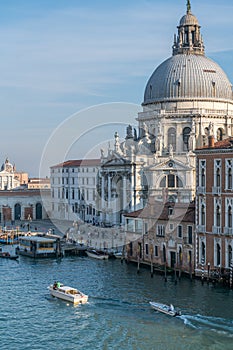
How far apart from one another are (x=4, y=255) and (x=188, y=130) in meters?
18.1

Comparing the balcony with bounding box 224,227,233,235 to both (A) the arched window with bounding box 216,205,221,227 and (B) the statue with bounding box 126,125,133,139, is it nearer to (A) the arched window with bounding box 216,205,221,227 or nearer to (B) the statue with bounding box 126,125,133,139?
(A) the arched window with bounding box 216,205,221,227

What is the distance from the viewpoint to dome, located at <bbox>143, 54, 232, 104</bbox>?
49.3 m

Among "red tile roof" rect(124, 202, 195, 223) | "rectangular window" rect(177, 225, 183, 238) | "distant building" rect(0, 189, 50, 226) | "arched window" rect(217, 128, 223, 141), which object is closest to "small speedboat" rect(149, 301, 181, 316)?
"red tile roof" rect(124, 202, 195, 223)

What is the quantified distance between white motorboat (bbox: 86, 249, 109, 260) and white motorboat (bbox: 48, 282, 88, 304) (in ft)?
33.3

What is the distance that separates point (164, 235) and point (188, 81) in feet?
71.0

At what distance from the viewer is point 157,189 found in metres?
46.7

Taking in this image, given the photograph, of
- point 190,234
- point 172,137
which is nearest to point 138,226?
point 190,234

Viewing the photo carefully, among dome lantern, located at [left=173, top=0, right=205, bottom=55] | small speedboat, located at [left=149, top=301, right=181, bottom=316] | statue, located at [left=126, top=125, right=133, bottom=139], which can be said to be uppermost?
dome lantern, located at [left=173, top=0, right=205, bottom=55]

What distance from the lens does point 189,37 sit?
5275cm

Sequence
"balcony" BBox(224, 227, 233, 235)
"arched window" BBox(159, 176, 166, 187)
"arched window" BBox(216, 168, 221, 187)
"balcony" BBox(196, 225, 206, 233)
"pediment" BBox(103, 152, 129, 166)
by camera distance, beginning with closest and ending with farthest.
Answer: "balcony" BBox(224, 227, 233, 235), "arched window" BBox(216, 168, 221, 187), "balcony" BBox(196, 225, 206, 233), "arched window" BBox(159, 176, 166, 187), "pediment" BBox(103, 152, 129, 166)

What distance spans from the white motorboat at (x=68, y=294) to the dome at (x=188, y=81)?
88.3 feet

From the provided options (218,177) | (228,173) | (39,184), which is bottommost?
(218,177)

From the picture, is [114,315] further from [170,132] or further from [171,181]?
[170,132]

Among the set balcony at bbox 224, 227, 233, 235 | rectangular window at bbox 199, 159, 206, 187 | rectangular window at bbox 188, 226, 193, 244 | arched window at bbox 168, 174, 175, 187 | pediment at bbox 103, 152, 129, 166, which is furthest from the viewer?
pediment at bbox 103, 152, 129, 166
